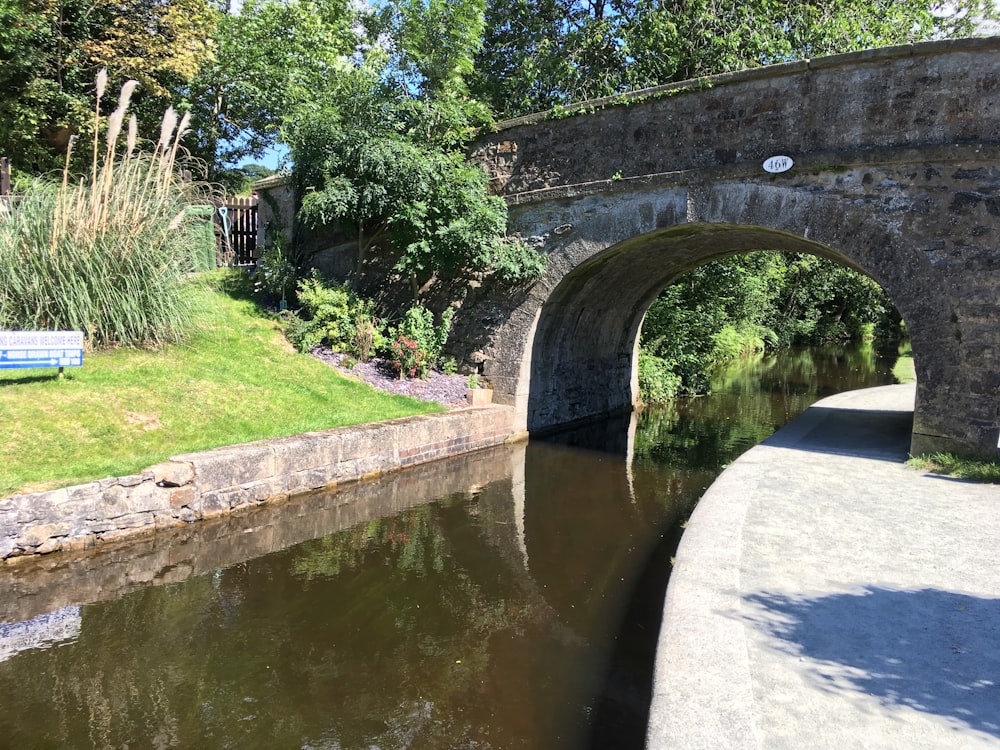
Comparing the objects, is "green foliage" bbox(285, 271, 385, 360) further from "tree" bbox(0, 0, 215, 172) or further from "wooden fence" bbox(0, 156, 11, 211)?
"tree" bbox(0, 0, 215, 172)

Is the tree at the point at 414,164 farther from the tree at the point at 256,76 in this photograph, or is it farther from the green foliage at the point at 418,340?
the tree at the point at 256,76

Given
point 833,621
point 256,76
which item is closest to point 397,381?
point 833,621

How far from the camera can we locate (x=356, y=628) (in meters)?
4.29

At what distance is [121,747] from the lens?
10.2 feet

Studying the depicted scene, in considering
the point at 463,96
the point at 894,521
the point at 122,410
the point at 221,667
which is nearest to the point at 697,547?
the point at 894,521

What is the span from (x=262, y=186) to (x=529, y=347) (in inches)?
265

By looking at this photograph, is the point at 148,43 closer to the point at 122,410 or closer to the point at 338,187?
the point at 338,187

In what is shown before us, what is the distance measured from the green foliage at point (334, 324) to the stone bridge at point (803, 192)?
195cm

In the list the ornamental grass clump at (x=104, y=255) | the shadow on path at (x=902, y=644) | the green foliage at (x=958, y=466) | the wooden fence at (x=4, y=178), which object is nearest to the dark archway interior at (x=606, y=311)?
the green foliage at (x=958, y=466)

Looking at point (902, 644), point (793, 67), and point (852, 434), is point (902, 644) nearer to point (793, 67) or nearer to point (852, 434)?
point (852, 434)

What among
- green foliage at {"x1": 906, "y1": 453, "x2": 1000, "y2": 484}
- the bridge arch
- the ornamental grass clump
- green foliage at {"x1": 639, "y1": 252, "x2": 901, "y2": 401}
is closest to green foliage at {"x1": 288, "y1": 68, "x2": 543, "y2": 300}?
the bridge arch

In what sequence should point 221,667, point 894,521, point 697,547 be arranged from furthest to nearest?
point 894,521 → point 697,547 → point 221,667

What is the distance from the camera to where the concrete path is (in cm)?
247

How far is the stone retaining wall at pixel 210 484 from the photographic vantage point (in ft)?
15.9
